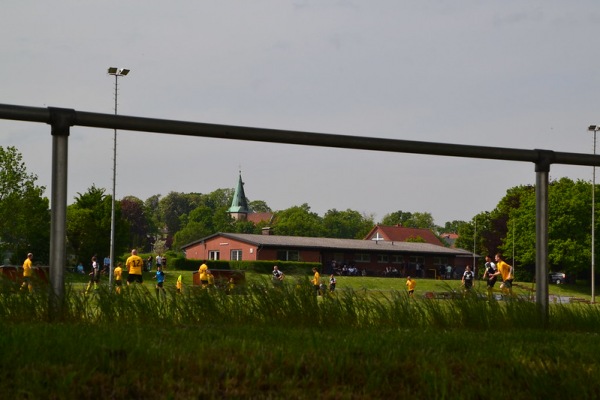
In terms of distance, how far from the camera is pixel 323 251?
29.5 meters

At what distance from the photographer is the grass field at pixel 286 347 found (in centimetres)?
420

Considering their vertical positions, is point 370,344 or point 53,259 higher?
point 53,259

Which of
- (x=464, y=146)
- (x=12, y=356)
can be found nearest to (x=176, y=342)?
(x=12, y=356)

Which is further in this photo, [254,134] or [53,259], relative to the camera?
[254,134]

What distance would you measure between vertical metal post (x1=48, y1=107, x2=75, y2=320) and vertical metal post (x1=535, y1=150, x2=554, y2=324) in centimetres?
365

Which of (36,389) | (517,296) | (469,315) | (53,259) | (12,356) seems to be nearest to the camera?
(36,389)

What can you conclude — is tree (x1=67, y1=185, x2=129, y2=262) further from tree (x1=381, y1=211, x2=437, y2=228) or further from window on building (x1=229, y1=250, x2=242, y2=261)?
window on building (x1=229, y1=250, x2=242, y2=261)

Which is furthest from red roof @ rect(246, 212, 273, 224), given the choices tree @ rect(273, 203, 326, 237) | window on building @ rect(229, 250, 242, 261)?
window on building @ rect(229, 250, 242, 261)

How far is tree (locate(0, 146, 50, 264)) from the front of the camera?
21.8 feet

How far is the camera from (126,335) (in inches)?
197

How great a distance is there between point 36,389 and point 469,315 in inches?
146

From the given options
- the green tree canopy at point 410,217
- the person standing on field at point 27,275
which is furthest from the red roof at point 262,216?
the person standing on field at point 27,275

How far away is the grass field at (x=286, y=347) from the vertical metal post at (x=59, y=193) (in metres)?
0.16

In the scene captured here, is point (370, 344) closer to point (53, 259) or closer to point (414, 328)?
point (414, 328)
